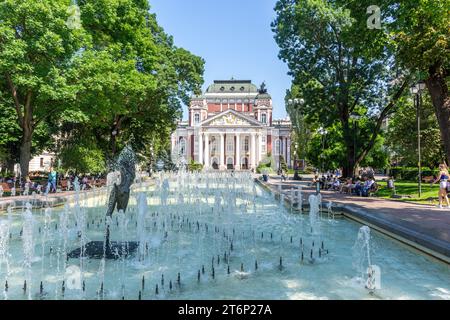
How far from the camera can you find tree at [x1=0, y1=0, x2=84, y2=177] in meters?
16.7

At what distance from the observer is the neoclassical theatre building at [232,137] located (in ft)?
294

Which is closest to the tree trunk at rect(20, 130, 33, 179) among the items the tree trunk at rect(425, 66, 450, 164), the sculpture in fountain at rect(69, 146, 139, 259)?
the sculpture in fountain at rect(69, 146, 139, 259)

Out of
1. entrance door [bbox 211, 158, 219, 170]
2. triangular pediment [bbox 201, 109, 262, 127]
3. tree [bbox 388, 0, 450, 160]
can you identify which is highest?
triangular pediment [bbox 201, 109, 262, 127]

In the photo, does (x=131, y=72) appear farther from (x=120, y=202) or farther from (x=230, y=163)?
(x=230, y=163)

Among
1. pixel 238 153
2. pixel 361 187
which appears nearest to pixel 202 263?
pixel 361 187

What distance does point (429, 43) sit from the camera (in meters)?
14.1

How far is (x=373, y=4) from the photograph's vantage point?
14766 mm

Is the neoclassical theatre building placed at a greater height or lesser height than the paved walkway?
greater

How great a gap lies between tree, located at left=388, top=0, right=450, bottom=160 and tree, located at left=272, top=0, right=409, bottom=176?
7.69 m

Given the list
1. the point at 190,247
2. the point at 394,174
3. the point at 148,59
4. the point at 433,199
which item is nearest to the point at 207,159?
the point at 394,174

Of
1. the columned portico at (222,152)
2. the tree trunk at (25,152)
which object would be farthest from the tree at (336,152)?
the columned portico at (222,152)

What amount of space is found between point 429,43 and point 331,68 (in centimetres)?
1235

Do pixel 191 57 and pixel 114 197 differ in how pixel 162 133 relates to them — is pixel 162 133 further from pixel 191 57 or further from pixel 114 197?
pixel 114 197

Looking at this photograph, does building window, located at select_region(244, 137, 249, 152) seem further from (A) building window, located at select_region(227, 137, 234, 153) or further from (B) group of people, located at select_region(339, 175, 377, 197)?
(B) group of people, located at select_region(339, 175, 377, 197)
